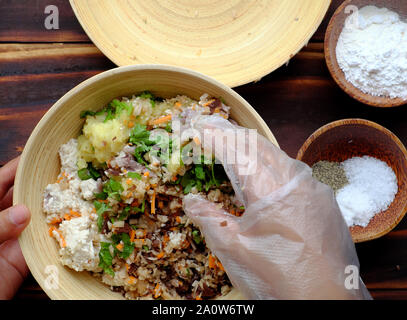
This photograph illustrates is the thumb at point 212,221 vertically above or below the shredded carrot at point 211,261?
above

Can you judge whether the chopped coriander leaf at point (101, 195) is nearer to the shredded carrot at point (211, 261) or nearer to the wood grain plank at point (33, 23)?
the shredded carrot at point (211, 261)

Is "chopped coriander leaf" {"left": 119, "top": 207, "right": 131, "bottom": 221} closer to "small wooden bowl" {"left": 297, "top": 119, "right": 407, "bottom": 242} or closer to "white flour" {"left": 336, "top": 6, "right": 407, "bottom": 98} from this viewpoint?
"small wooden bowl" {"left": 297, "top": 119, "right": 407, "bottom": 242}

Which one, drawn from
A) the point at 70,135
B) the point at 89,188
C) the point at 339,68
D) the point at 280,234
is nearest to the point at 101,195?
the point at 89,188

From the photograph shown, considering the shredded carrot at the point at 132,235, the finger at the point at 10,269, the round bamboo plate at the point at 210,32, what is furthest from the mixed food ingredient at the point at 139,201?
the finger at the point at 10,269
